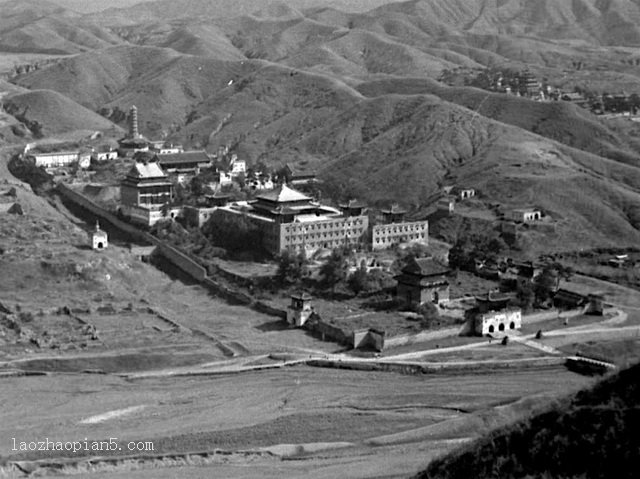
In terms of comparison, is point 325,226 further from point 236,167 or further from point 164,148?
point 164,148

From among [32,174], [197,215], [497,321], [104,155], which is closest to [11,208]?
[197,215]

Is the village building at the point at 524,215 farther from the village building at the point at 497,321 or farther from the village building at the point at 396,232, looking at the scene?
the village building at the point at 497,321

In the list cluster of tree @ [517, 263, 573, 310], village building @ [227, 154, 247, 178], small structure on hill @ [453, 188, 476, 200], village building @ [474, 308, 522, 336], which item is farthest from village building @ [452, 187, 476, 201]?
village building @ [474, 308, 522, 336]

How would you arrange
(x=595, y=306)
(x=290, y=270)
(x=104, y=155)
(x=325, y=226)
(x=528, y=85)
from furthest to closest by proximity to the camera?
(x=528, y=85) < (x=104, y=155) < (x=325, y=226) < (x=290, y=270) < (x=595, y=306)

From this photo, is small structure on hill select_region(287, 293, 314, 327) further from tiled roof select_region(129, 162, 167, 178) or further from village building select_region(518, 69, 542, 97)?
village building select_region(518, 69, 542, 97)

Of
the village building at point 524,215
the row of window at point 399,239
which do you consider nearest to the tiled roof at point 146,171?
the row of window at point 399,239

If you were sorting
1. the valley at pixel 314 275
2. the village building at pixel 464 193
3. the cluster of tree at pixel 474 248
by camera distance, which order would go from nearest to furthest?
the valley at pixel 314 275
the cluster of tree at pixel 474 248
the village building at pixel 464 193
